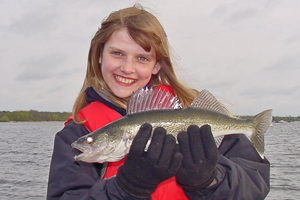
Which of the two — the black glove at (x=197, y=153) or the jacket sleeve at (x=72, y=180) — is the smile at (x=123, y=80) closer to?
the jacket sleeve at (x=72, y=180)

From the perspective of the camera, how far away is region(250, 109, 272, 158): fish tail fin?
3.88m

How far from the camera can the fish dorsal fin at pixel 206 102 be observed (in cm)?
386

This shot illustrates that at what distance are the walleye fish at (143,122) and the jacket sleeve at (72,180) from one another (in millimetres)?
259

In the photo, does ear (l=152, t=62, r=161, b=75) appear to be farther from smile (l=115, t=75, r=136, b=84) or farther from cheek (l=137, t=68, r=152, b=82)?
smile (l=115, t=75, r=136, b=84)

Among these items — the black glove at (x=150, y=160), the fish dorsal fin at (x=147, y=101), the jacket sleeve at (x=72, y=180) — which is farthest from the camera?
the fish dorsal fin at (x=147, y=101)

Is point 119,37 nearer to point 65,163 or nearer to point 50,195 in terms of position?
point 65,163

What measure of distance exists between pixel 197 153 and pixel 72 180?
4.72 feet

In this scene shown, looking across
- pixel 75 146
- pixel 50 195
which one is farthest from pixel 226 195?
pixel 50 195

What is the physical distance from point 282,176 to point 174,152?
13841 millimetres

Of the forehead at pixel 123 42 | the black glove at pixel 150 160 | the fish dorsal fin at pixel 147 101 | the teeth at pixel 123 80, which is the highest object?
the forehead at pixel 123 42

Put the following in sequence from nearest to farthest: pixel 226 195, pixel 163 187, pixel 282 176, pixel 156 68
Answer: pixel 226 195
pixel 163 187
pixel 156 68
pixel 282 176

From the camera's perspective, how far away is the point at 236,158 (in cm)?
390

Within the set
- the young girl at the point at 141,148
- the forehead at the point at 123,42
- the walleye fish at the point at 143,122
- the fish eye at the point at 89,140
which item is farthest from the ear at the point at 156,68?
the fish eye at the point at 89,140

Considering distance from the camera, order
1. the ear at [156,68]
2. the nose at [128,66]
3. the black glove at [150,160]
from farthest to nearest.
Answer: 1. the ear at [156,68]
2. the nose at [128,66]
3. the black glove at [150,160]
